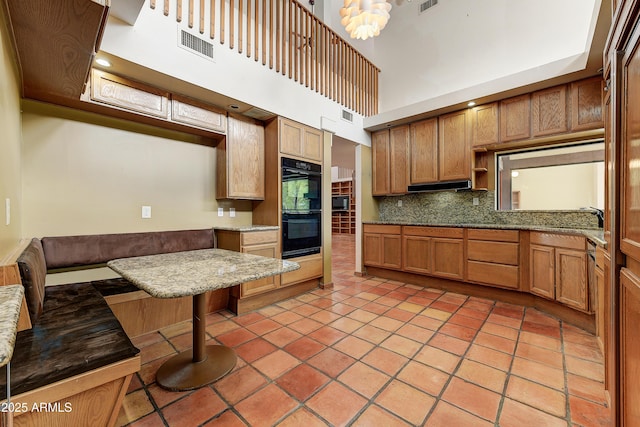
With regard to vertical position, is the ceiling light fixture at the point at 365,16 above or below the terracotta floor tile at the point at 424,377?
above

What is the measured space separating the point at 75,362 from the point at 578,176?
4894mm

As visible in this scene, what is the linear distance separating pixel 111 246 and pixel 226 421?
6.27 ft

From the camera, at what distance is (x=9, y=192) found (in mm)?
1611

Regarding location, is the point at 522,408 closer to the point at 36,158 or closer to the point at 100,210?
the point at 100,210

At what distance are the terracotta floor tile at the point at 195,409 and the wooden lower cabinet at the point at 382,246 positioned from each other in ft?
10.4

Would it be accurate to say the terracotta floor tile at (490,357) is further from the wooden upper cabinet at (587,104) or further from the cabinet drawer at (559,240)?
the wooden upper cabinet at (587,104)

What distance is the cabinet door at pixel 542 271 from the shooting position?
2.78m

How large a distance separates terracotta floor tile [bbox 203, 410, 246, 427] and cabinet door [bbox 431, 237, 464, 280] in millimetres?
3135

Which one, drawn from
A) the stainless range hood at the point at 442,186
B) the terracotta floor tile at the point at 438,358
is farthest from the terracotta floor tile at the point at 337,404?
the stainless range hood at the point at 442,186

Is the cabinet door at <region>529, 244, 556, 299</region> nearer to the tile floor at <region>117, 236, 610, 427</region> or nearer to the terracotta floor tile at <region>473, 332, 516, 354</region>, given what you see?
the tile floor at <region>117, 236, 610, 427</region>

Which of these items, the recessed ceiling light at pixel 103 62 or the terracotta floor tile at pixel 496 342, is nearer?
the recessed ceiling light at pixel 103 62

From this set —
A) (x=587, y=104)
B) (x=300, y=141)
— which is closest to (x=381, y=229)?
(x=300, y=141)

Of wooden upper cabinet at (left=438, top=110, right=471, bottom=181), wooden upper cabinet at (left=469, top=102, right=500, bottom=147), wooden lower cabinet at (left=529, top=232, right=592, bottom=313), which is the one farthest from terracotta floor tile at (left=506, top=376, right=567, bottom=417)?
wooden upper cabinet at (left=469, top=102, right=500, bottom=147)

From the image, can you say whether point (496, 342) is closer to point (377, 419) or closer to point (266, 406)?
point (377, 419)
